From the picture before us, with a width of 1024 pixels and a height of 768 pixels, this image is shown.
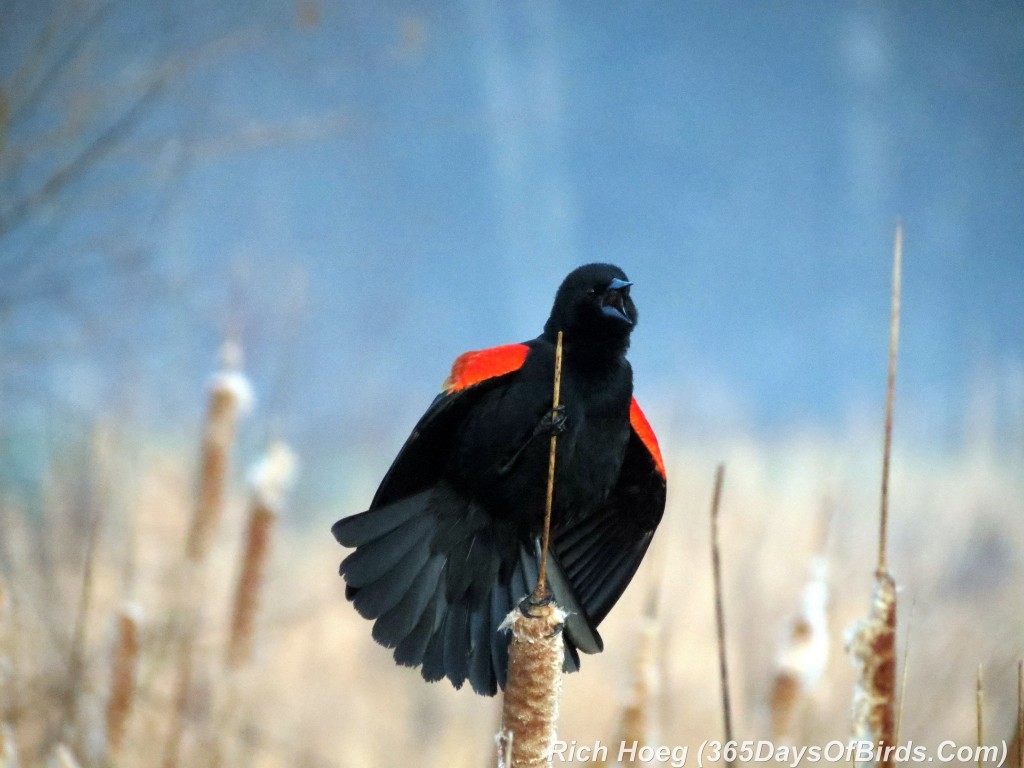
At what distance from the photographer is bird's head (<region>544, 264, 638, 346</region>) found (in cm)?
122

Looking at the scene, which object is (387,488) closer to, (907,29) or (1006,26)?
(1006,26)

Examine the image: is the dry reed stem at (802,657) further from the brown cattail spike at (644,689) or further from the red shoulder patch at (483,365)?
the red shoulder patch at (483,365)

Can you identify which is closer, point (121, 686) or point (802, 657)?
point (121, 686)

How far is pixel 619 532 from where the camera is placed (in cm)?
129

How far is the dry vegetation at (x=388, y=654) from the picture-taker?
4.17 ft

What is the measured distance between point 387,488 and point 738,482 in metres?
1.85

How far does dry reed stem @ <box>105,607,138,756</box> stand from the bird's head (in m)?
0.71

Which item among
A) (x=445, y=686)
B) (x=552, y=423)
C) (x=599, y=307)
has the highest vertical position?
(x=599, y=307)

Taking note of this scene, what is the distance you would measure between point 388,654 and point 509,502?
2264 mm

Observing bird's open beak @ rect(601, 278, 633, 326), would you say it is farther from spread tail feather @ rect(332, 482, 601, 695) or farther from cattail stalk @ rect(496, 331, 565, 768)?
cattail stalk @ rect(496, 331, 565, 768)

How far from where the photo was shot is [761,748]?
1389mm

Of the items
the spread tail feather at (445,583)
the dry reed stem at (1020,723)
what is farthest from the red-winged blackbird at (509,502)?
the dry reed stem at (1020,723)

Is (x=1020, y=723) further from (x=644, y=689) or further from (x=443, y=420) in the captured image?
(x=443, y=420)

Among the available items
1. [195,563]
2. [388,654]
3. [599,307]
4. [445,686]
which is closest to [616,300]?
[599,307]
